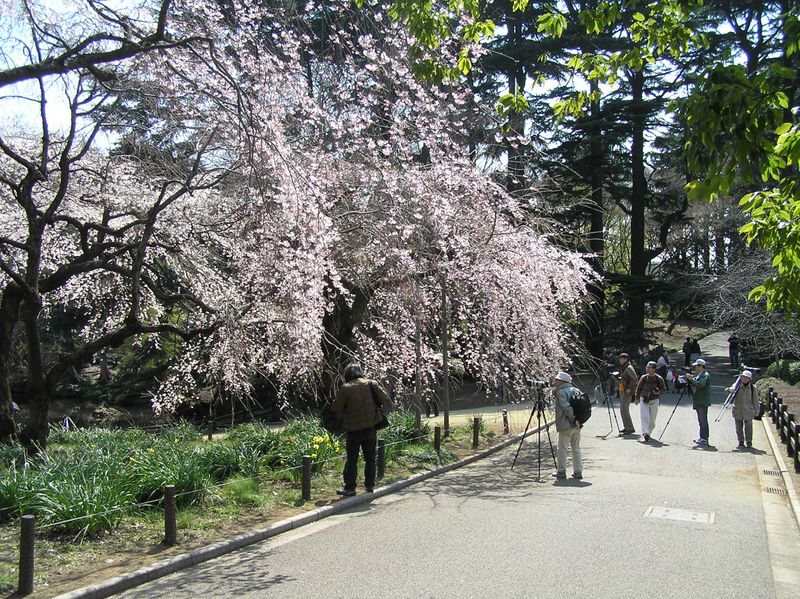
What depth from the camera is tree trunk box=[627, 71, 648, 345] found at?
1315 inches

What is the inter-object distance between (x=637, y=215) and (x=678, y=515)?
1219 inches

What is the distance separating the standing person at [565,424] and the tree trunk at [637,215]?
23.5 metres

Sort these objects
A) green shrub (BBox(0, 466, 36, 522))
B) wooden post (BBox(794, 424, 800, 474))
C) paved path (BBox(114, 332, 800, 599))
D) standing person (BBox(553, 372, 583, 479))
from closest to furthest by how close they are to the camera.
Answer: paved path (BBox(114, 332, 800, 599)) → green shrub (BBox(0, 466, 36, 522)) → standing person (BBox(553, 372, 583, 479)) → wooden post (BBox(794, 424, 800, 474))

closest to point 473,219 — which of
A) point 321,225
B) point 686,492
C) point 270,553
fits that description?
point 321,225

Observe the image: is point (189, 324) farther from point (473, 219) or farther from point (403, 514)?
point (403, 514)

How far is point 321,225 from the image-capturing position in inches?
418

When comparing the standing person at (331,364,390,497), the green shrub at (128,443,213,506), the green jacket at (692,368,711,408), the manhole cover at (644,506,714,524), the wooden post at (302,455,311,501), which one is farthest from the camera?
the green jacket at (692,368,711,408)

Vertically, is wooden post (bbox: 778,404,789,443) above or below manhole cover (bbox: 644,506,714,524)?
above

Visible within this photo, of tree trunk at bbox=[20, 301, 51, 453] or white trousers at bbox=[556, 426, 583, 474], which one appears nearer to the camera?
tree trunk at bbox=[20, 301, 51, 453]

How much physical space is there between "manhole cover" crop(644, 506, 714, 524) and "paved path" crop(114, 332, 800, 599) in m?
0.02

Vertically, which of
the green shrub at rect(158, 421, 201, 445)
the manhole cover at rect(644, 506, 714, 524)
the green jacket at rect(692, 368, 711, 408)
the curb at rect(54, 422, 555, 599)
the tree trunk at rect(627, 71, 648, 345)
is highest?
the tree trunk at rect(627, 71, 648, 345)

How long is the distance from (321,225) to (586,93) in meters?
4.32

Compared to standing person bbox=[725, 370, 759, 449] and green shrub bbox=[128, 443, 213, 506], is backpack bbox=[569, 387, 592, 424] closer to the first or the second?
standing person bbox=[725, 370, 759, 449]

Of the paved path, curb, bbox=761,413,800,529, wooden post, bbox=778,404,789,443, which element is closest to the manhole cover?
the paved path
